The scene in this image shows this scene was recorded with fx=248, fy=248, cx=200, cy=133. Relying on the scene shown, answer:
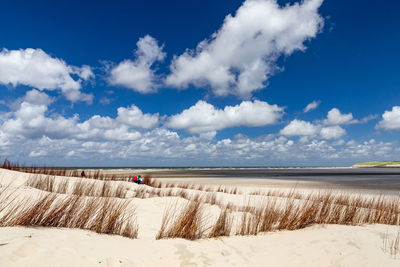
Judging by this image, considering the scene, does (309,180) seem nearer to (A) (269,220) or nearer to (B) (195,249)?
(A) (269,220)

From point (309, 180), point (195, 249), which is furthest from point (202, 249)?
point (309, 180)

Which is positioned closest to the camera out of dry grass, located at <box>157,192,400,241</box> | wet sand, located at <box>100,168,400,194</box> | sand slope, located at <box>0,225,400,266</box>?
sand slope, located at <box>0,225,400,266</box>

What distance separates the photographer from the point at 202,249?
162 inches

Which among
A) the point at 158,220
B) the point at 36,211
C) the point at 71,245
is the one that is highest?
the point at 36,211

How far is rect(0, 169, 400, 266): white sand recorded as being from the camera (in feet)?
9.82

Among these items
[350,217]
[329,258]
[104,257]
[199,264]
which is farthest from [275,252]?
[350,217]

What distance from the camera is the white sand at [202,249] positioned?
2994mm

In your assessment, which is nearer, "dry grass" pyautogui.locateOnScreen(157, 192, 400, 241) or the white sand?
the white sand

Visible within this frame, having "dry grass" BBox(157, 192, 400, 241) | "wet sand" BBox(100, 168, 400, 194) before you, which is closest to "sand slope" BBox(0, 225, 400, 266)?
"dry grass" BBox(157, 192, 400, 241)

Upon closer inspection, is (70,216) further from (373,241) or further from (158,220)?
(373,241)

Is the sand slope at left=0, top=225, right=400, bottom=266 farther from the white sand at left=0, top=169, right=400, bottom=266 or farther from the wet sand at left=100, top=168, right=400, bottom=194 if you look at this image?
the wet sand at left=100, top=168, right=400, bottom=194

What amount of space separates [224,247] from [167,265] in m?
1.24

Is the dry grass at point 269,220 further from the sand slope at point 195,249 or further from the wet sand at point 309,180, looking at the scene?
the wet sand at point 309,180

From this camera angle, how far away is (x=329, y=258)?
407 cm
